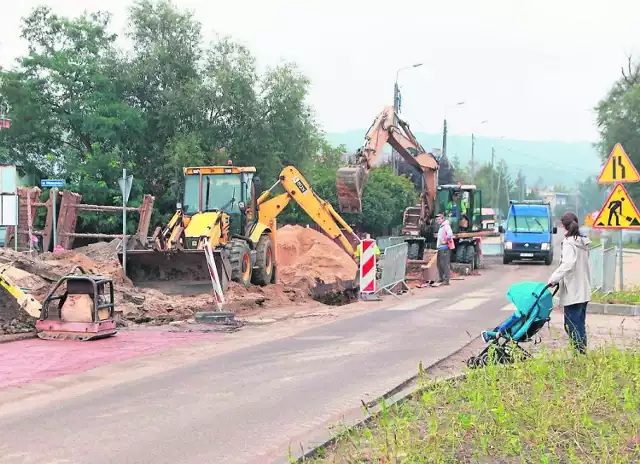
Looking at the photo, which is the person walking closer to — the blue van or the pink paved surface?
the pink paved surface

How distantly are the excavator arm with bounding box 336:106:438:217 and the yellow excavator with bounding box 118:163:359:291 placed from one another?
1.50m

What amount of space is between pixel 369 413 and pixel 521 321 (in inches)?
105

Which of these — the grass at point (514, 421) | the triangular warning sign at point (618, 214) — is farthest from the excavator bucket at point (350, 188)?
the grass at point (514, 421)

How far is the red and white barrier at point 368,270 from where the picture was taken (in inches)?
741

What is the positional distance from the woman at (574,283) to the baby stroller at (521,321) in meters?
0.65

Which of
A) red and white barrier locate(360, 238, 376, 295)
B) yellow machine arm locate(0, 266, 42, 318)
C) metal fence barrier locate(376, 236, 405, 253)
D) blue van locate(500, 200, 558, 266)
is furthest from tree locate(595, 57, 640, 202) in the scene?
yellow machine arm locate(0, 266, 42, 318)

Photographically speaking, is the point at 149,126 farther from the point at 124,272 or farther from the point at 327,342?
the point at 327,342

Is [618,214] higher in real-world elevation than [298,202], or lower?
lower

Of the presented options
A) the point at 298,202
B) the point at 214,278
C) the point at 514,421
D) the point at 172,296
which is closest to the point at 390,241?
the point at 298,202

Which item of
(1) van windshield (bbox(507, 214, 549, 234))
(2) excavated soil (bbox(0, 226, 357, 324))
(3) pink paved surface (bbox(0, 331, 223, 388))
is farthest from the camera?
(1) van windshield (bbox(507, 214, 549, 234))

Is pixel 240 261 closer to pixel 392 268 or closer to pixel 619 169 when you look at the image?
pixel 392 268

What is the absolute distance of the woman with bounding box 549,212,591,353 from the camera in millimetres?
9386

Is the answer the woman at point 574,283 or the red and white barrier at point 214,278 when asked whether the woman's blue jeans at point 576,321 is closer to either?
the woman at point 574,283

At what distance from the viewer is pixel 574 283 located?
943 cm
